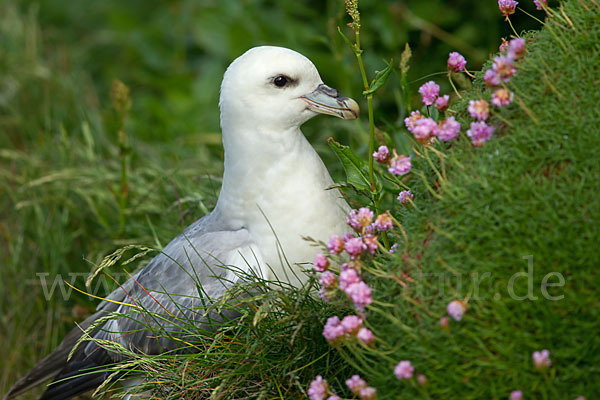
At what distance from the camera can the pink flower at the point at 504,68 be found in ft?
5.37

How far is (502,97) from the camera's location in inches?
64.8

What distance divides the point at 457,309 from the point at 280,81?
1081mm

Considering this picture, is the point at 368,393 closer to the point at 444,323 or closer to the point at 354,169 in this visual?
the point at 444,323

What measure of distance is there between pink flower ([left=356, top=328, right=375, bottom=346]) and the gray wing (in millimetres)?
571

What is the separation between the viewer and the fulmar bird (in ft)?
7.43

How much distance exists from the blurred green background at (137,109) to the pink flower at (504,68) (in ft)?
2.30

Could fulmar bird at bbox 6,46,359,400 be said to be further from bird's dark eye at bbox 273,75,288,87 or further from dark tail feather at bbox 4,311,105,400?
dark tail feather at bbox 4,311,105,400

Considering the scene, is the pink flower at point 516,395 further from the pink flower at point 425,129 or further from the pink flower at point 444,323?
the pink flower at point 425,129

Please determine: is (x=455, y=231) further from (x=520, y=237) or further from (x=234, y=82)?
(x=234, y=82)

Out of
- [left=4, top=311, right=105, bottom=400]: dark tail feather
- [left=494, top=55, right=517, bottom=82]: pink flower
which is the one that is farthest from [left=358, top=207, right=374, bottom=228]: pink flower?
[left=4, top=311, right=105, bottom=400]: dark tail feather

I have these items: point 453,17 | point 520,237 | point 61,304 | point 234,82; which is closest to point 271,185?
point 234,82

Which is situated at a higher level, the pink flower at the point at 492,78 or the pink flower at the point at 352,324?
the pink flower at the point at 492,78

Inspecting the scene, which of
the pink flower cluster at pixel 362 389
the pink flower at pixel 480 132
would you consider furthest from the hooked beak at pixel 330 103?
the pink flower cluster at pixel 362 389

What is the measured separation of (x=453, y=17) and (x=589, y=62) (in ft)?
8.56
